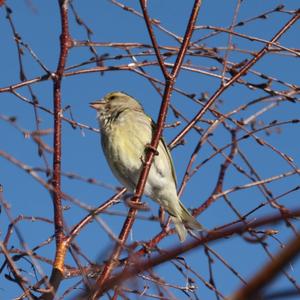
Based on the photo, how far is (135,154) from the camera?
4.93m

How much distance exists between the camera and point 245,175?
333 centimetres

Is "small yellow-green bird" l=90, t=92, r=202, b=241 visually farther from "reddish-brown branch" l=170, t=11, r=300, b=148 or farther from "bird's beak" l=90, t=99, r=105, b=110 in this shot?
"reddish-brown branch" l=170, t=11, r=300, b=148

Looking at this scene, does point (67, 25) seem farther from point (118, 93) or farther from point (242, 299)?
point (118, 93)

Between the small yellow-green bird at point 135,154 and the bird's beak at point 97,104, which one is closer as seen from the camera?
the small yellow-green bird at point 135,154

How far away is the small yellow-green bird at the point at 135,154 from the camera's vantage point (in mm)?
4945

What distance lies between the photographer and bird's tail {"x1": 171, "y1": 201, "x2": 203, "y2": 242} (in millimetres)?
3668

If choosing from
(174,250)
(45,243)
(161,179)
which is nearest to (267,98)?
(45,243)

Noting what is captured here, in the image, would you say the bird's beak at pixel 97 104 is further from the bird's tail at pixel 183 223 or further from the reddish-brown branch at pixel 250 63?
the reddish-brown branch at pixel 250 63

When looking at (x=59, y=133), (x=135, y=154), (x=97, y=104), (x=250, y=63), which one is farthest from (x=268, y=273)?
(x=97, y=104)

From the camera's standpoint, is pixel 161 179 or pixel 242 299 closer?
pixel 242 299

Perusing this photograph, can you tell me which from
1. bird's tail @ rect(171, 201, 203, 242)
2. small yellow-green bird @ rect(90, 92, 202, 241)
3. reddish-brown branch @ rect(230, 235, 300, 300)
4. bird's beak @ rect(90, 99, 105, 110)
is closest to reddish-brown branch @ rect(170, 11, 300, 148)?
bird's tail @ rect(171, 201, 203, 242)

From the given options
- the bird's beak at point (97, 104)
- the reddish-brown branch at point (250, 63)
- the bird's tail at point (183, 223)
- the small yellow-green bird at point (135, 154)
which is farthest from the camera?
the bird's beak at point (97, 104)

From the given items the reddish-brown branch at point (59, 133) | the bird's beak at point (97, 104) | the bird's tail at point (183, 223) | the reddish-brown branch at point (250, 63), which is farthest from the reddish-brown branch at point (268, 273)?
the bird's beak at point (97, 104)

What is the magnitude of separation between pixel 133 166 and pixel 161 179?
376mm
